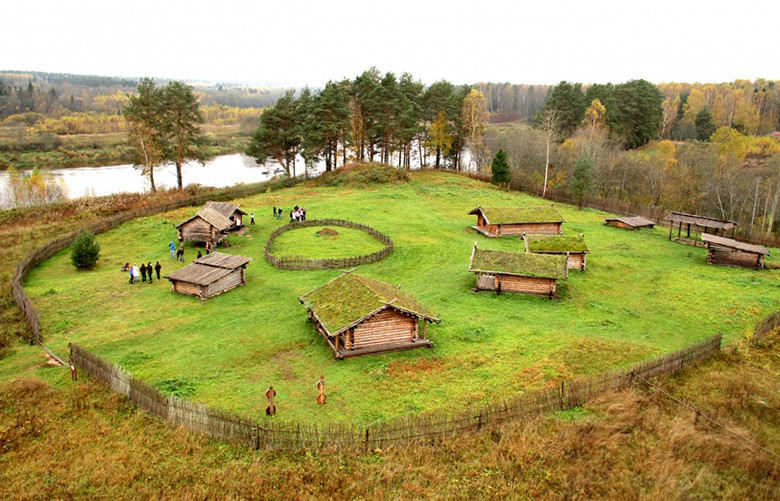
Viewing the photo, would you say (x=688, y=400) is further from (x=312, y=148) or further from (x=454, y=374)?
(x=312, y=148)

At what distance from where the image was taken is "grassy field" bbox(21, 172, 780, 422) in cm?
1728

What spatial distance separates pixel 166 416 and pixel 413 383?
333 inches

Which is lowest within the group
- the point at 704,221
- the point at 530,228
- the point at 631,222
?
the point at 530,228

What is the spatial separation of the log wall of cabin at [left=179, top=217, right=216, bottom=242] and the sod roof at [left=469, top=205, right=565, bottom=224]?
22810mm

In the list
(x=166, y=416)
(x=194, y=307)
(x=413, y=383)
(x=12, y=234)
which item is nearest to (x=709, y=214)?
(x=413, y=383)

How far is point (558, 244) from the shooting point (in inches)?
1266

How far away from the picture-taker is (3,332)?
829 inches

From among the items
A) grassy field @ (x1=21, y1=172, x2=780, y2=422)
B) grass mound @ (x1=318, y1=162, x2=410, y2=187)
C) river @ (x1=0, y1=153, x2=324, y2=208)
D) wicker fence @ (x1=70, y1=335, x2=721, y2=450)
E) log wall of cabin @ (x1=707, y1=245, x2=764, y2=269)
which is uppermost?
grass mound @ (x1=318, y1=162, x2=410, y2=187)

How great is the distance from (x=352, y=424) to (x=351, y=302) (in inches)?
297

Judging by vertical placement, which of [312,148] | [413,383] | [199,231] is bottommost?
[413,383]

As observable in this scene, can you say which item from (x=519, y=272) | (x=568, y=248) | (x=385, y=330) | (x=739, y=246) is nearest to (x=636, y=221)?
(x=739, y=246)

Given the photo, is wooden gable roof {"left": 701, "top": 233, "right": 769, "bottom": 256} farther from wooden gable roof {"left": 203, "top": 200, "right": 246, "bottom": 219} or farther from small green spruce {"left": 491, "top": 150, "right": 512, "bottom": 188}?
wooden gable roof {"left": 203, "top": 200, "right": 246, "bottom": 219}

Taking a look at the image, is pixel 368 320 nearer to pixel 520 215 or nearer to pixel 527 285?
pixel 527 285

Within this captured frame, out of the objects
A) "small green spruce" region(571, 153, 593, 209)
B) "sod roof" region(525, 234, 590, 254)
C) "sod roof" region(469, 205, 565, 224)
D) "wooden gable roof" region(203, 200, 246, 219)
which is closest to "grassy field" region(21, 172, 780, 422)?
"sod roof" region(525, 234, 590, 254)
